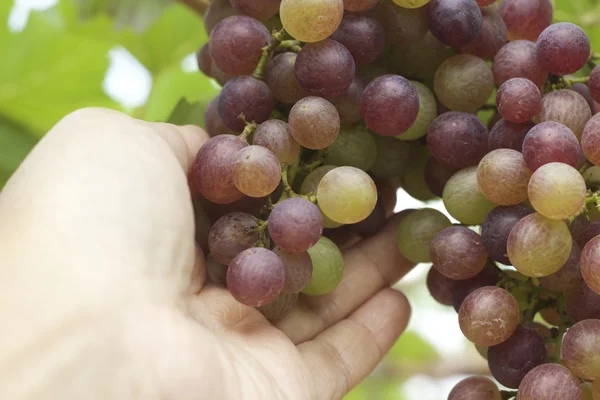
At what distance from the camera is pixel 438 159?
0.79 metres

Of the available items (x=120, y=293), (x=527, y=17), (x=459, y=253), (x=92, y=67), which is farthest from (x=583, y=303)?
(x=92, y=67)

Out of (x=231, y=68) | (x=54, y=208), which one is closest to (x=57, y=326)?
(x=54, y=208)

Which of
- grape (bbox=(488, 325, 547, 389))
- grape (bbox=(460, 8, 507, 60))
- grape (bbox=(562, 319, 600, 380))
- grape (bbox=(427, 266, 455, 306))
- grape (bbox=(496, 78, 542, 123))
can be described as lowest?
grape (bbox=(427, 266, 455, 306))

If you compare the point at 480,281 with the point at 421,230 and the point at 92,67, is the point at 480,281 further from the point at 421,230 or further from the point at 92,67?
the point at 92,67

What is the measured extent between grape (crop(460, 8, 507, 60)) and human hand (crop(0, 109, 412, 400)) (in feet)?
1.22

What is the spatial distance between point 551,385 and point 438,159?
0.95ft

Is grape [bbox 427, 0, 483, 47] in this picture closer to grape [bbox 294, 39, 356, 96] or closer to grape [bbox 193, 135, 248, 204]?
grape [bbox 294, 39, 356, 96]

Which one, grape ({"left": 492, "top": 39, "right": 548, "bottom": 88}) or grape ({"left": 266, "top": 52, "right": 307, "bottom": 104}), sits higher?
grape ({"left": 492, "top": 39, "right": 548, "bottom": 88})

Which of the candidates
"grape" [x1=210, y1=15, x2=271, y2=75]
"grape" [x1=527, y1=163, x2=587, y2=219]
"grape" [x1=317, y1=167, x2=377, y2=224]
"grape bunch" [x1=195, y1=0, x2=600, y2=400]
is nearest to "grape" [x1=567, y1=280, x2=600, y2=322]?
"grape bunch" [x1=195, y1=0, x2=600, y2=400]

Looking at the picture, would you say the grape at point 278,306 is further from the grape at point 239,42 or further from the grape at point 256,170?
the grape at point 239,42

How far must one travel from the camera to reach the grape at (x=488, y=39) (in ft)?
2.65

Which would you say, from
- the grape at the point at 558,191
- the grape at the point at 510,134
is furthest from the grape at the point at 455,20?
the grape at the point at 558,191

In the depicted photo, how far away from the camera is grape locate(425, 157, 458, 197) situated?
0.82 metres

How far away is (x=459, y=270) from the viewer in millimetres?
738
